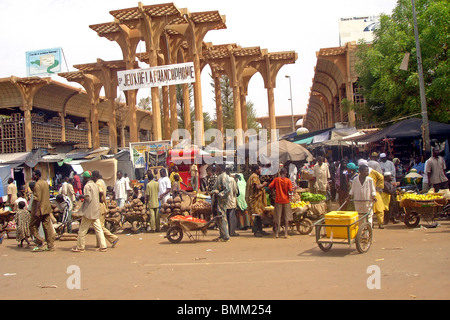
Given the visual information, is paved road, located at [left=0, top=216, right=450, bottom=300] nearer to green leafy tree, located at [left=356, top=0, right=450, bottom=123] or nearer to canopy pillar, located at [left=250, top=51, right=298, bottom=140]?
green leafy tree, located at [left=356, top=0, right=450, bottom=123]

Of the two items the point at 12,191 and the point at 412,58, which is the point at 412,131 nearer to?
the point at 412,58

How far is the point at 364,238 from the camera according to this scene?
7.93 metres

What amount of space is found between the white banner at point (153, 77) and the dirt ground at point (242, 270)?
1227 centimetres

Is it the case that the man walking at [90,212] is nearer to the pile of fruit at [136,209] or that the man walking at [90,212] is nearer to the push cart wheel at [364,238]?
the pile of fruit at [136,209]

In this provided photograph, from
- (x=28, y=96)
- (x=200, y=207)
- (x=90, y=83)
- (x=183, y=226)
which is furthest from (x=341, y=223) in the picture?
(x=28, y=96)

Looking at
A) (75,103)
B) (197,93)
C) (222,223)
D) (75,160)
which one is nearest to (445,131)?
(222,223)

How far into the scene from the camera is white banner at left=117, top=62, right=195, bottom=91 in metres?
20.9

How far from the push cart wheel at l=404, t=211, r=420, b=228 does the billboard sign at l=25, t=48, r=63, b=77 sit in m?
32.4

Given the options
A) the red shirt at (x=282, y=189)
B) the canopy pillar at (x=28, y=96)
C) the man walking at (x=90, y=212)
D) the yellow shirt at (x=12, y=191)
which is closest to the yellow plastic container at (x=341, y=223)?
the red shirt at (x=282, y=189)

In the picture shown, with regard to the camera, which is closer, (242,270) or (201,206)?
(242,270)

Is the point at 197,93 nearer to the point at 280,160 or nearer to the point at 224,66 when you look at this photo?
the point at 224,66

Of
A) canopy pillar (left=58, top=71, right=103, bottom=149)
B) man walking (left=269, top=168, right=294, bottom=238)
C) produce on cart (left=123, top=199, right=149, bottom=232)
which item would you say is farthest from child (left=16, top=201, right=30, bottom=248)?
canopy pillar (left=58, top=71, right=103, bottom=149)

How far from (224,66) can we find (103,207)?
18771 millimetres

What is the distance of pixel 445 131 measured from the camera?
14.2 metres
